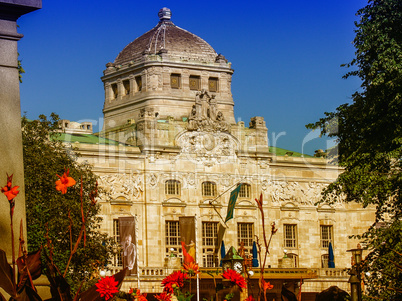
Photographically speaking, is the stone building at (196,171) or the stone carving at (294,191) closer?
the stone building at (196,171)

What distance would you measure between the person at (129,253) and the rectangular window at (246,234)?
1350cm

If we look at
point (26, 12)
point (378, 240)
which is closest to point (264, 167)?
point (378, 240)

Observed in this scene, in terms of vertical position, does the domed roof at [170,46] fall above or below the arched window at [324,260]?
above

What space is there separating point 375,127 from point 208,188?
125ft

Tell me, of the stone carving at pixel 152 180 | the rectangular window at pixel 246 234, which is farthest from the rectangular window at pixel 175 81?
the rectangular window at pixel 246 234

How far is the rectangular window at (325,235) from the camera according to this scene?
7112cm

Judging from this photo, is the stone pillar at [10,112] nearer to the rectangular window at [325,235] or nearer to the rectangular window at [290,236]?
the rectangular window at [290,236]

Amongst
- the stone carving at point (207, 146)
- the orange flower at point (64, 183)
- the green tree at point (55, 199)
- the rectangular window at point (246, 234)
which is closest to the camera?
the orange flower at point (64, 183)

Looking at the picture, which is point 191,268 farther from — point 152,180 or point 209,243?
point 209,243

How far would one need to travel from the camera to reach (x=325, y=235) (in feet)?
235

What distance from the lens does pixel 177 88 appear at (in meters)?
74.2

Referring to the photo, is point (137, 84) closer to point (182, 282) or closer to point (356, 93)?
point (356, 93)

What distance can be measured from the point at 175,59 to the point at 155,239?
18706 millimetres

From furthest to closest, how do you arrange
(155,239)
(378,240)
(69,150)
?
(155,239), (69,150), (378,240)
